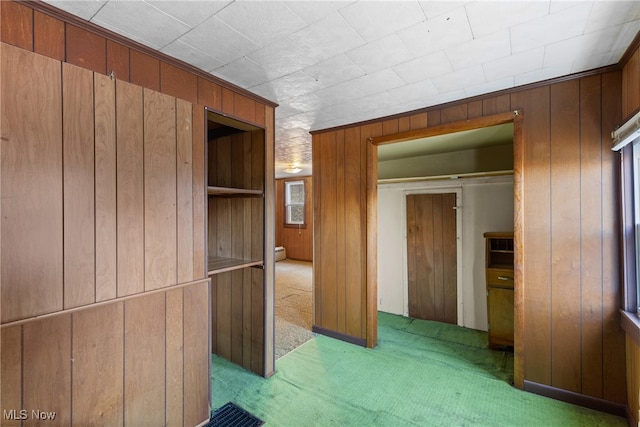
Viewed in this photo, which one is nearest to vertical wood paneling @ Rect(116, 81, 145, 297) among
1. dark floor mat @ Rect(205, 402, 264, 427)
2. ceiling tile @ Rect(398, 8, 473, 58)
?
dark floor mat @ Rect(205, 402, 264, 427)

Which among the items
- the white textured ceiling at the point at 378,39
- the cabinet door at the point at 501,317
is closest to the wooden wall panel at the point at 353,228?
the white textured ceiling at the point at 378,39

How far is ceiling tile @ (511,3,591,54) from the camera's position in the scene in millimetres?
1387

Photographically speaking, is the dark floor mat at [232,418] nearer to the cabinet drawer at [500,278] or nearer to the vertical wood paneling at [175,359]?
the vertical wood paneling at [175,359]

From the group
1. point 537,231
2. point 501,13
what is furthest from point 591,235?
point 501,13

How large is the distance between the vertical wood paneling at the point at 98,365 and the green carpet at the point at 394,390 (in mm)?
817

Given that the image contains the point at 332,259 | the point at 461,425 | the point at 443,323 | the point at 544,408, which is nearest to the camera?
the point at 461,425

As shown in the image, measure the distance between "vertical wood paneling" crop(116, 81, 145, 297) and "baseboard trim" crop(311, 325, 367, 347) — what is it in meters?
2.21

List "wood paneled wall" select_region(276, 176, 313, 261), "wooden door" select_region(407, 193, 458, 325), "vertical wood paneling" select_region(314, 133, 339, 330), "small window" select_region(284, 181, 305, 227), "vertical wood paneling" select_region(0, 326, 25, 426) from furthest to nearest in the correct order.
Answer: "small window" select_region(284, 181, 305, 227) → "wood paneled wall" select_region(276, 176, 313, 261) → "wooden door" select_region(407, 193, 458, 325) → "vertical wood paneling" select_region(314, 133, 339, 330) → "vertical wood paneling" select_region(0, 326, 25, 426)

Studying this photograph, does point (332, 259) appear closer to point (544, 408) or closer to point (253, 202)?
point (253, 202)

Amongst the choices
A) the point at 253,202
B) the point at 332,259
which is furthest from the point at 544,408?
the point at 253,202

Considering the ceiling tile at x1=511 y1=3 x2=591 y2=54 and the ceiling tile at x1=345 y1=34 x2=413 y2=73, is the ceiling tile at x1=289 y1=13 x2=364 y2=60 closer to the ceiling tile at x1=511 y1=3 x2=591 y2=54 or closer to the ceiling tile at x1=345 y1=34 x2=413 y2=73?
the ceiling tile at x1=345 y1=34 x2=413 y2=73

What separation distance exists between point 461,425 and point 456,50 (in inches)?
92.8

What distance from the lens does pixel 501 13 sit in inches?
54.9

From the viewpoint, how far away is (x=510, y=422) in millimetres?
1885
